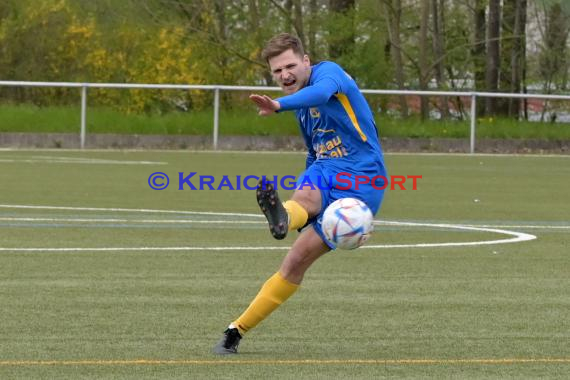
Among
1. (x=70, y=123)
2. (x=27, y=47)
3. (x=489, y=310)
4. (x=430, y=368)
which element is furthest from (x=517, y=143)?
(x=430, y=368)

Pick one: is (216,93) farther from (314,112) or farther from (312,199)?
(312,199)

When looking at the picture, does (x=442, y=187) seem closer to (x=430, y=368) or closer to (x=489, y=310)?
(x=489, y=310)

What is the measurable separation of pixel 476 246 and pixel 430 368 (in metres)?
6.33

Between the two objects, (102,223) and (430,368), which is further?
(102,223)

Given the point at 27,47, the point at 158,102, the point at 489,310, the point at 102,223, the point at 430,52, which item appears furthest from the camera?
the point at 430,52

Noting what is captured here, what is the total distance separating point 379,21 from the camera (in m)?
39.3

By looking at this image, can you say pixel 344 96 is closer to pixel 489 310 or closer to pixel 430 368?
pixel 430 368

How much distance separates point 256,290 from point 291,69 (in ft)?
9.20

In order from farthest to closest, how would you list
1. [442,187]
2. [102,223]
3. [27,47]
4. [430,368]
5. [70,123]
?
[27,47] → [70,123] → [442,187] → [102,223] → [430,368]

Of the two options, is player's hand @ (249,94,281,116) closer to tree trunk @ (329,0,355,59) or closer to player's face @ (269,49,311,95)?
player's face @ (269,49,311,95)

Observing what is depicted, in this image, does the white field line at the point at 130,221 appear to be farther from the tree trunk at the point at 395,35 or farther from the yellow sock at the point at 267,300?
the tree trunk at the point at 395,35

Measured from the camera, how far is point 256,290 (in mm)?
10773

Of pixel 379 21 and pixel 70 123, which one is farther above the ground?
pixel 379 21

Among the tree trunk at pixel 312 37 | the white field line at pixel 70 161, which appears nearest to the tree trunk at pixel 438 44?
the tree trunk at pixel 312 37
